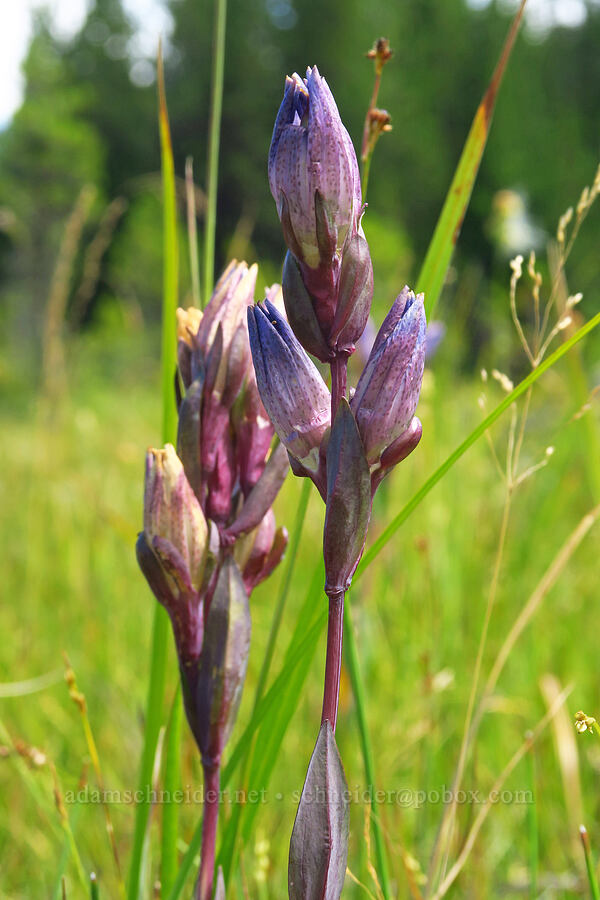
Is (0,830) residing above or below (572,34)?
below

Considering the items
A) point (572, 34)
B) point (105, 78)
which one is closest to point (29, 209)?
point (105, 78)

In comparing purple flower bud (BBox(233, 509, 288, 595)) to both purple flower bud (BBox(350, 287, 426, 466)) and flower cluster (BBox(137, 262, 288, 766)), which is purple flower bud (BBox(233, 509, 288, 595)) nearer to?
flower cluster (BBox(137, 262, 288, 766))

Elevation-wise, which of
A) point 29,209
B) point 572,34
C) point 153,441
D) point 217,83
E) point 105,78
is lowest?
point 217,83

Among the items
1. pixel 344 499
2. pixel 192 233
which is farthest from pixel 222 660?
pixel 192 233

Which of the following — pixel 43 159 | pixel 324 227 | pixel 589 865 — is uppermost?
pixel 43 159

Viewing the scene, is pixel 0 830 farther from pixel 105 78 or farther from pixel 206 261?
pixel 105 78

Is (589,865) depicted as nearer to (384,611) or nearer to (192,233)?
(192,233)

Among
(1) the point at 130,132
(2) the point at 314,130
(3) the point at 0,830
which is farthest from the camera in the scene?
(1) the point at 130,132
